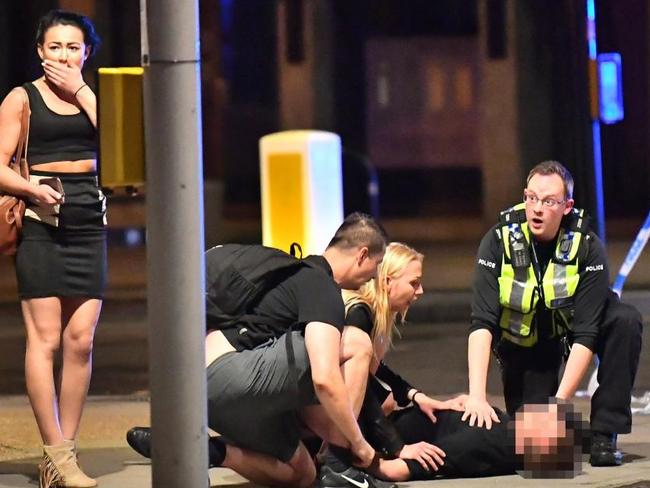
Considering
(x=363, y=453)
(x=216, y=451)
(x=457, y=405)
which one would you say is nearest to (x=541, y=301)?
(x=457, y=405)

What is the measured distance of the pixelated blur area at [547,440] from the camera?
6629 mm

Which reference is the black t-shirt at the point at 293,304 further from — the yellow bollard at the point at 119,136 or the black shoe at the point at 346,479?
the yellow bollard at the point at 119,136

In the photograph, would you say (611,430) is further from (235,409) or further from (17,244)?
(17,244)

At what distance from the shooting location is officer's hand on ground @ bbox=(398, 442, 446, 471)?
260 inches

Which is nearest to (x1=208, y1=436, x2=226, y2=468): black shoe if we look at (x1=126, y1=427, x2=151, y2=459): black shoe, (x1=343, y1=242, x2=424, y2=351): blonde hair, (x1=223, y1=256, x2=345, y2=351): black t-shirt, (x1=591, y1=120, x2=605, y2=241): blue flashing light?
(x1=126, y1=427, x2=151, y2=459): black shoe

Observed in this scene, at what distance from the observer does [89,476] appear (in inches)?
269

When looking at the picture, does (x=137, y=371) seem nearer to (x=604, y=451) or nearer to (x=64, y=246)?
(x=64, y=246)

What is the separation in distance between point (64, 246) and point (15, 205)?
9.4 inches

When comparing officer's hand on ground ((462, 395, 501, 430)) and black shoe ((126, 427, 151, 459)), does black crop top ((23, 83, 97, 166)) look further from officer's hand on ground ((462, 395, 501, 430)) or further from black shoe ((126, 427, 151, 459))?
officer's hand on ground ((462, 395, 501, 430))

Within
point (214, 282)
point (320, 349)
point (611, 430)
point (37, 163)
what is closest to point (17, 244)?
point (37, 163)

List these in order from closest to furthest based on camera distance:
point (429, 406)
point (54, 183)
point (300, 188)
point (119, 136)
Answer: point (119, 136), point (54, 183), point (429, 406), point (300, 188)

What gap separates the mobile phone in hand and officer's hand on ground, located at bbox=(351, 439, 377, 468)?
141 cm

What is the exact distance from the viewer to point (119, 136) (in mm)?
5391

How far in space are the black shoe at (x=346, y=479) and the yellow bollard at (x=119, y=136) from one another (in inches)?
58.9
